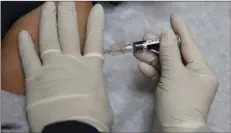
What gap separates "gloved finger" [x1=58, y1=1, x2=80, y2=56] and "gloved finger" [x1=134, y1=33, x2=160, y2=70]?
181 mm

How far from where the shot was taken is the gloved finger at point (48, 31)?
1133mm

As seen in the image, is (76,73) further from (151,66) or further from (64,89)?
(151,66)

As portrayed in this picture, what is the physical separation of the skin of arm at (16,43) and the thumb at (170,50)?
25 cm

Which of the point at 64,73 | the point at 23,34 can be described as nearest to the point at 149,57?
the point at 64,73

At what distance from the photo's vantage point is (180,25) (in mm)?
1147

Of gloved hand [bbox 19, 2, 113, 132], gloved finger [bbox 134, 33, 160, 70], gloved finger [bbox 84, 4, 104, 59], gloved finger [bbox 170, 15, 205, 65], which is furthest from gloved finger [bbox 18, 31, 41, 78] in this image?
gloved finger [bbox 170, 15, 205, 65]

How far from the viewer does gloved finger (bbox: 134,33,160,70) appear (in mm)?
1172

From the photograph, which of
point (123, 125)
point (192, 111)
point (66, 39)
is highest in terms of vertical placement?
point (66, 39)

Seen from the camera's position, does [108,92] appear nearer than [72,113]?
No

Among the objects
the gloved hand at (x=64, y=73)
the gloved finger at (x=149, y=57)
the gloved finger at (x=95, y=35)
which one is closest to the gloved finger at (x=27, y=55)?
the gloved hand at (x=64, y=73)

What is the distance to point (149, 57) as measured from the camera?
1.18m

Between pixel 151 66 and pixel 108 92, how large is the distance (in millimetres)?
156

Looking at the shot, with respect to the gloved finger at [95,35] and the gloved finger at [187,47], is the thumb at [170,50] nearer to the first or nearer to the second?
the gloved finger at [187,47]

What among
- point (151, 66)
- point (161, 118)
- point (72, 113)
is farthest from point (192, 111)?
point (72, 113)
